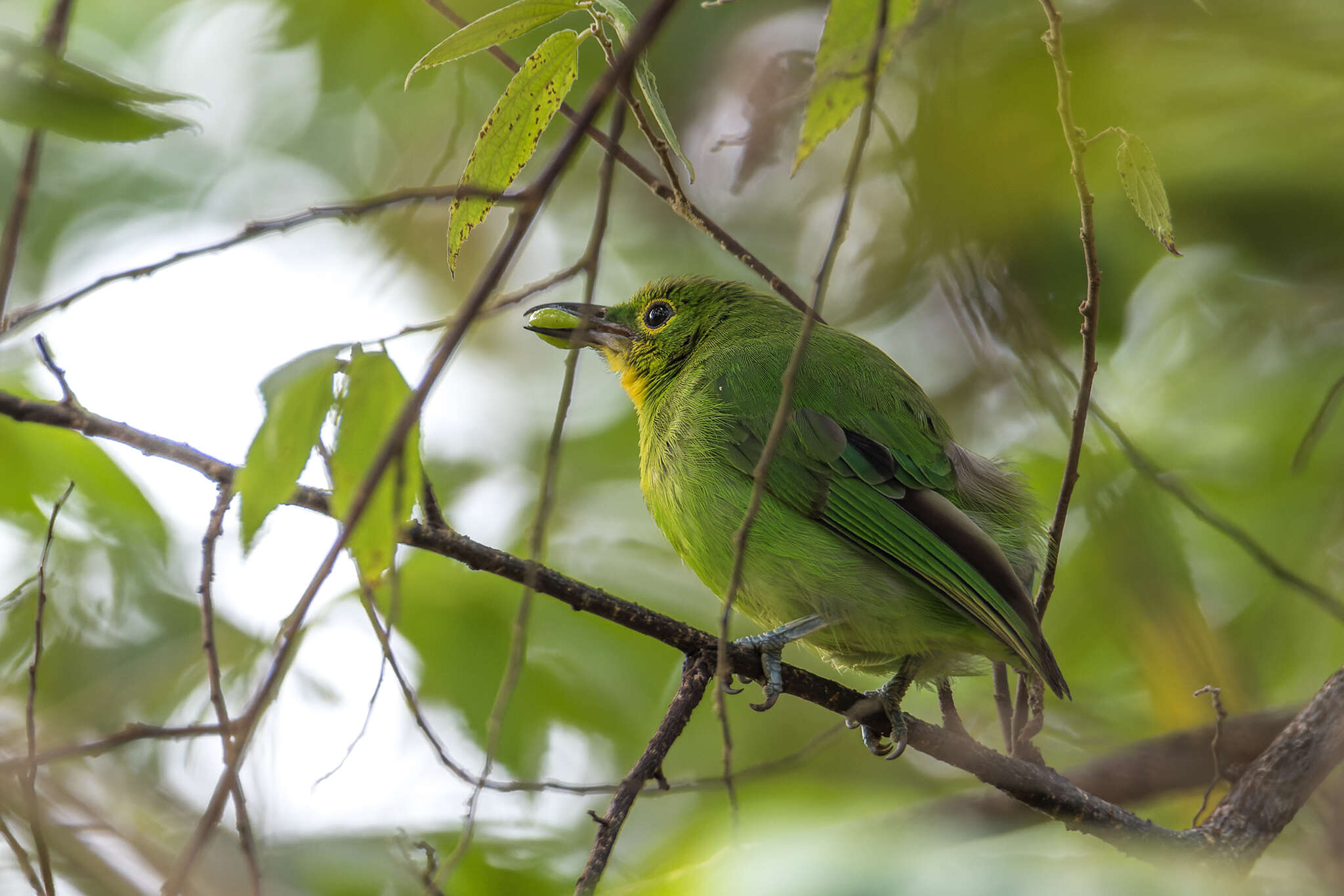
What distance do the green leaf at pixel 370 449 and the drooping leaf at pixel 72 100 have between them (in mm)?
577

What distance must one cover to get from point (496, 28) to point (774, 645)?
76.4 inches

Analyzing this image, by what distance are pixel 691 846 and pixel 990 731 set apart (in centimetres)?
217

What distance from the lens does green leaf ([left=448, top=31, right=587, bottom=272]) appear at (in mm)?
2389

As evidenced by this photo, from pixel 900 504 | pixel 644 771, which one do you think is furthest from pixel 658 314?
pixel 644 771

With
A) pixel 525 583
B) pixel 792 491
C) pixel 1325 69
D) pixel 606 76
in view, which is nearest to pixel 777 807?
pixel 792 491

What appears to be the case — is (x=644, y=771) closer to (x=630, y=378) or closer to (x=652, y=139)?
(x=652, y=139)

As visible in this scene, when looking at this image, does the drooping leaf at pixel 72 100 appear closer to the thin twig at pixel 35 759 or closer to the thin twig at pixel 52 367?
the thin twig at pixel 52 367

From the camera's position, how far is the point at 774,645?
11.0 ft

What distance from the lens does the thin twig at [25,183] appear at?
193 centimetres

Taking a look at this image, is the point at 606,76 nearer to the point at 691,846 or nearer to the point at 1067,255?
the point at 691,846

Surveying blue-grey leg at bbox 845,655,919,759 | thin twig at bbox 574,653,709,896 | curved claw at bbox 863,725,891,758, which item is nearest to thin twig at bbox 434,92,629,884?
thin twig at bbox 574,653,709,896

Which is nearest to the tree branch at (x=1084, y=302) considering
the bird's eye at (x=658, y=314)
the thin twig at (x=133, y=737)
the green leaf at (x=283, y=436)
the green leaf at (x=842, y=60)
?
the green leaf at (x=842, y=60)

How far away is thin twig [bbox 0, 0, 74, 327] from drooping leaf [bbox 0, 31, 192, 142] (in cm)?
6

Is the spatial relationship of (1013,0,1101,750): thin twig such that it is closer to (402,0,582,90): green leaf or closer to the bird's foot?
the bird's foot
